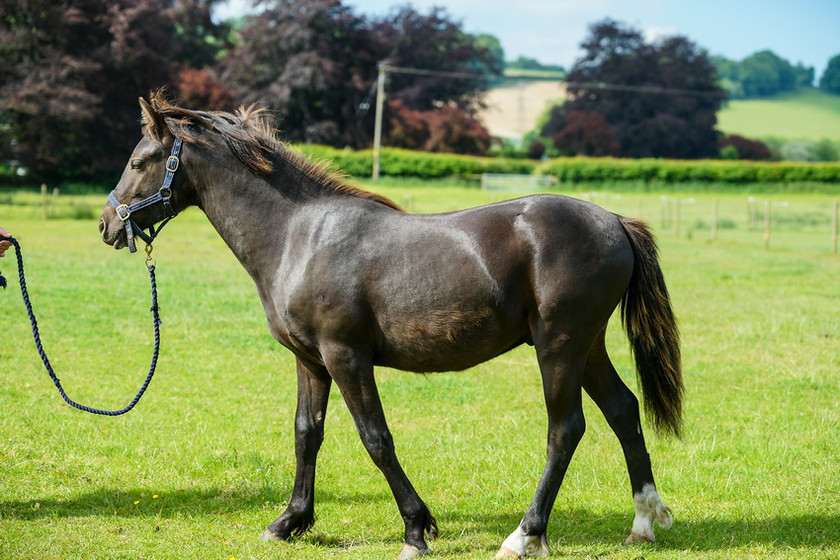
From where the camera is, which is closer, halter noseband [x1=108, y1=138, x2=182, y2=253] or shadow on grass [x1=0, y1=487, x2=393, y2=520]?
halter noseband [x1=108, y1=138, x2=182, y2=253]

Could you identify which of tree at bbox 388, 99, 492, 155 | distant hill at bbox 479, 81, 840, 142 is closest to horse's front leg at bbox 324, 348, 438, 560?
tree at bbox 388, 99, 492, 155

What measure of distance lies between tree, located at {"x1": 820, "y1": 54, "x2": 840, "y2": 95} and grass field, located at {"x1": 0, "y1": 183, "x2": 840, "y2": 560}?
150 m

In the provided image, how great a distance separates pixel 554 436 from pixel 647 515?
0.86m

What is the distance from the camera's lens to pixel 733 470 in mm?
6008

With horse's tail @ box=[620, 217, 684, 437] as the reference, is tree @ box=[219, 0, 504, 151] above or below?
above

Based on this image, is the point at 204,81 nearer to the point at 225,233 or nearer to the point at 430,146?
the point at 430,146

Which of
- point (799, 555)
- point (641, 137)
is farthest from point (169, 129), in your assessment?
point (641, 137)

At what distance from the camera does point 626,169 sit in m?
54.4

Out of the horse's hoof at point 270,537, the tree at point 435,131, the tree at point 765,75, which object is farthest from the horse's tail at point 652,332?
the tree at point 765,75

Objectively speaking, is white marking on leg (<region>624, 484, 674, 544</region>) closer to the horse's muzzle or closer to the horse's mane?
the horse's mane

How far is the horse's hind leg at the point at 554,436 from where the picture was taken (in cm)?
459

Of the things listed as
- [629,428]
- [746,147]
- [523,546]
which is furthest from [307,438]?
[746,147]

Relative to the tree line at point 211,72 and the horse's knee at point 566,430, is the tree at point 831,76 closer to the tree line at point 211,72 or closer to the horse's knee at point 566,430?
the tree line at point 211,72

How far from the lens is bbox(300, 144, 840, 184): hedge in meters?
51.8
